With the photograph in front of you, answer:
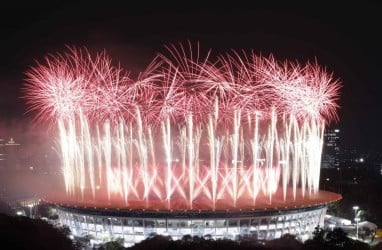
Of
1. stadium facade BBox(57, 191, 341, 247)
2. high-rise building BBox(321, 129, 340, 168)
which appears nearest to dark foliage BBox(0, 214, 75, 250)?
stadium facade BBox(57, 191, 341, 247)

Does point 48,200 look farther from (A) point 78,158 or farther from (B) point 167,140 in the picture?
(B) point 167,140

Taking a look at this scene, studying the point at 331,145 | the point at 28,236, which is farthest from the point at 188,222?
the point at 331,145

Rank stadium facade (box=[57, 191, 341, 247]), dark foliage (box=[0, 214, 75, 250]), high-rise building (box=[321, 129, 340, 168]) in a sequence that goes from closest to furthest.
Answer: dark foliage (box=[0, 214, 75, 250])
stadium facade (box=[57, 191, 341, 247])
high-rise building (box=[321, 129, 340, 168])

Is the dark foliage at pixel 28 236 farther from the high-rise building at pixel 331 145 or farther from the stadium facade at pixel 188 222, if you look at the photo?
the high-rise building at pixel 331 145

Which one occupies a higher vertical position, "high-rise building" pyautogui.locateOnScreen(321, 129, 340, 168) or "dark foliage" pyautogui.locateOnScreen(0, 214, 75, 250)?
"high-rise building" pyautogui.locateOnScreen(321, 129, 340, 168)

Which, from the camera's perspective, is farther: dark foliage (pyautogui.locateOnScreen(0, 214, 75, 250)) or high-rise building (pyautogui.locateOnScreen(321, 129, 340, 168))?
high-rise building (pyautogui.locateOnScreen(321, 129, 340, 168))

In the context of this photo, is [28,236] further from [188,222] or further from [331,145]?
[331,145]

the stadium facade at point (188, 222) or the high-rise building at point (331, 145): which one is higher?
the high-rise building at point (331, 145)

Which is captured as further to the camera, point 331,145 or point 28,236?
point 331,145

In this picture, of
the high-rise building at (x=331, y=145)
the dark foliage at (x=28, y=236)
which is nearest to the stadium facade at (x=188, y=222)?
the dark foliage at (x=28, y=236)

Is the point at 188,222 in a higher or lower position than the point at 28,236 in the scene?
lower

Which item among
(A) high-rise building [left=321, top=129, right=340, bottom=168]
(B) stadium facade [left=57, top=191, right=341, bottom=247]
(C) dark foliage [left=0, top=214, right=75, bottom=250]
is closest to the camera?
(C) dark foliage [left=0, top=214, right=75, bottom=250]

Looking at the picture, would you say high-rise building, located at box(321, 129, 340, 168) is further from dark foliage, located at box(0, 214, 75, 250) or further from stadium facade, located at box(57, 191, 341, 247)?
dark foliage, located at box(0, 214, 75, 250)
